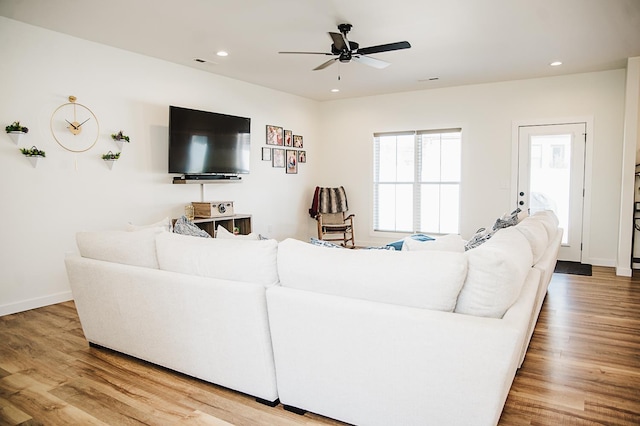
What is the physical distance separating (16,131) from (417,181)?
5.33m

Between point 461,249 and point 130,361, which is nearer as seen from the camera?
point 461,249

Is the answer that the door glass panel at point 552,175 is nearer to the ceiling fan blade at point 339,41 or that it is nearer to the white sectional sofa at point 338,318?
the ceiling fan blade at point 339,41

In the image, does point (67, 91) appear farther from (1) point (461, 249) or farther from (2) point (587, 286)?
(2) point (587, 286)

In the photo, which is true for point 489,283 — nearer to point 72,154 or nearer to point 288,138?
point 72,154

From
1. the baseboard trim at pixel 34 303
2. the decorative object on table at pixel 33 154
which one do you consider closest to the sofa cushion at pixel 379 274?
the decorative object on table at pixel 33 154

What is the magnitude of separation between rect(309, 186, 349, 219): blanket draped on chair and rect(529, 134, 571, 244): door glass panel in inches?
113

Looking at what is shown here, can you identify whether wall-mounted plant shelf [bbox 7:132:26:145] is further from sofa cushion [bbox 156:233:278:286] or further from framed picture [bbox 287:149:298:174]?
framed picture [bbox 287:149:298:174]

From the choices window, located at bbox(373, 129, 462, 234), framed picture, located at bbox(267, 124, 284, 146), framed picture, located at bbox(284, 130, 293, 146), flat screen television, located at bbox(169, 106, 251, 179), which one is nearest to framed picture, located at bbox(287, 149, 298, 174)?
framed picture, located at bbox(284, 130, 293, 146)

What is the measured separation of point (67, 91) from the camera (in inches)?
155

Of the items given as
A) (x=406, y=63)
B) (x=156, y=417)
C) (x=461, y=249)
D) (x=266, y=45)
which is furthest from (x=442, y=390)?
(x=406, y=63)

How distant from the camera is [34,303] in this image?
3.79 metres

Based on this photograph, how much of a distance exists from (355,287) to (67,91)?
3.70 m

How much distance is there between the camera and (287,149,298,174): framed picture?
673 centimetres

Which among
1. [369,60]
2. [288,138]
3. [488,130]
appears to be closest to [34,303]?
[369,60]
